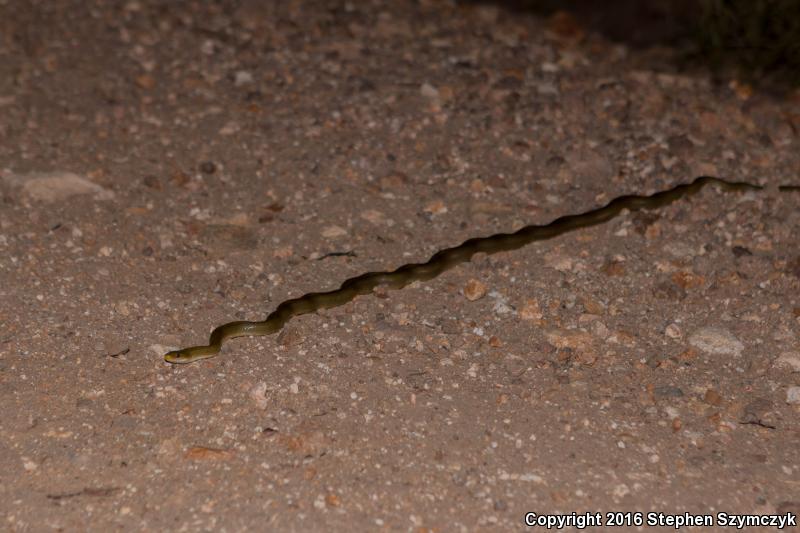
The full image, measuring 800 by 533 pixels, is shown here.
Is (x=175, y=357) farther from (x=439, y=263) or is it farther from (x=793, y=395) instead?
(x=793, y=395)

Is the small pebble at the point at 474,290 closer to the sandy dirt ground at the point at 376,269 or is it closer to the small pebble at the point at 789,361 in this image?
the sandy dirt ground at the point at 376,269

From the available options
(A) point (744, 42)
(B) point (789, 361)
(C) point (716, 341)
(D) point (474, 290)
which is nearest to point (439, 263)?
(D) point (474, 290)

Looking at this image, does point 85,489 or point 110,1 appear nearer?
point 85,489

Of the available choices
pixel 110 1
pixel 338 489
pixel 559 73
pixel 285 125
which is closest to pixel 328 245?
pixel 285 125

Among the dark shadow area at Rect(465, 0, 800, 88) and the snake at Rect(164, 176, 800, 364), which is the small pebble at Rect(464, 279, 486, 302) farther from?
the dark shadow area at Rect(465, 0, 800, 88)

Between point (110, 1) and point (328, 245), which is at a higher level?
point (110, 1)

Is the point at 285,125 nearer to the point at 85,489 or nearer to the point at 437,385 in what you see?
the point at 437,385

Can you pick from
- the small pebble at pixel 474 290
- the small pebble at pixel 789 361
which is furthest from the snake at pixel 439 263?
the small pebble at pixel 789 361
